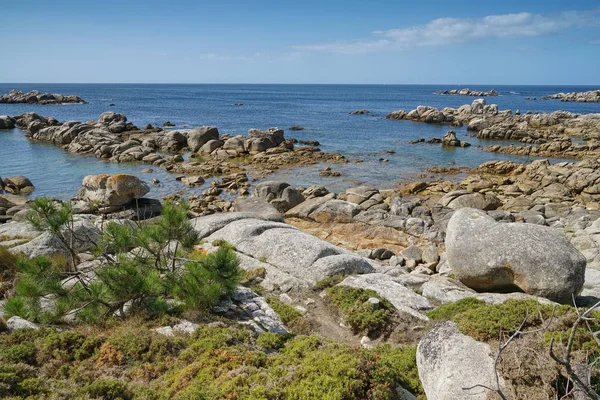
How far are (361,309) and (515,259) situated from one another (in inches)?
191

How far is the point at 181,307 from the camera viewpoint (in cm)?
906

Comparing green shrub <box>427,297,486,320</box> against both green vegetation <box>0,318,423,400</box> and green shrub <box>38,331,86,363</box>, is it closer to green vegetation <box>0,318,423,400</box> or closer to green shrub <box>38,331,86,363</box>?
green vegetation <box>0,318,423,400</box>

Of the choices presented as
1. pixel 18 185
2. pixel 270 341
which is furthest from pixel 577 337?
pixel 18 185

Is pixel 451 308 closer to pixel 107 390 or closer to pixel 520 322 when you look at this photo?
pixel 520 322

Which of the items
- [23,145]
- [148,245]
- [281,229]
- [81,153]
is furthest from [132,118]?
[148,245]

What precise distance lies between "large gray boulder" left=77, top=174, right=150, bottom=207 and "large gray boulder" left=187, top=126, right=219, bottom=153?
2337 centimetres

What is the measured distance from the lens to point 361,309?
10.5 meters

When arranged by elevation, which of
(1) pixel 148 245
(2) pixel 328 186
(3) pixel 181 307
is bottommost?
(2) pixel 328 186

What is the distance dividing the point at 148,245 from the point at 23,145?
5292 centimetres

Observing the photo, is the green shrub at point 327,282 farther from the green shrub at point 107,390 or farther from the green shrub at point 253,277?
the green shrub at point 107,390

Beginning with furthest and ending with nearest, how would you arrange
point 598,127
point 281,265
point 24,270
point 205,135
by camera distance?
point 598,127 → point 205,135 → point 281,265 → point 24,270

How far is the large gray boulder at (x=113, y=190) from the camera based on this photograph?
84.4 ft

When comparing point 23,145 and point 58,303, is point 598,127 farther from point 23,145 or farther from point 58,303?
point 23,145

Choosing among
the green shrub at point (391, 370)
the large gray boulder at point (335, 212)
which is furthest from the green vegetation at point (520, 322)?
the large gray boulder at point (335, 212)
